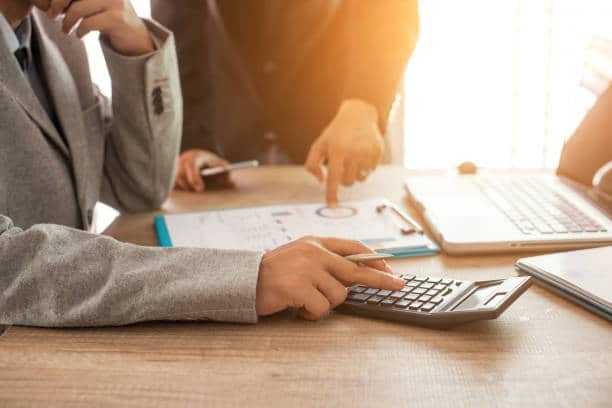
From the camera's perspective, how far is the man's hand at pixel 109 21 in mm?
1050

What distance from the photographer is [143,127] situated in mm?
1265

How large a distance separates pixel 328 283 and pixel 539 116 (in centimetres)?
272

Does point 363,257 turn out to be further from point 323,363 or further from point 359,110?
point 359,110

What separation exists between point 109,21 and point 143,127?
8.7 inches

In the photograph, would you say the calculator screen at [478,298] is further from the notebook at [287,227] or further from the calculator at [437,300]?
the notebook at [287,227]

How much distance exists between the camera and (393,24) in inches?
63.5

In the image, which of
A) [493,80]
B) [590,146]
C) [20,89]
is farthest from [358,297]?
[493,80]

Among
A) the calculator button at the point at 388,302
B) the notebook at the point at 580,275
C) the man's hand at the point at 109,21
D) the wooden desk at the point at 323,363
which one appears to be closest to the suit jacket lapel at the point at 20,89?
the man's hand at the point at 109,21

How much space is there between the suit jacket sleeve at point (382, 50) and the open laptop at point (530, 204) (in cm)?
36

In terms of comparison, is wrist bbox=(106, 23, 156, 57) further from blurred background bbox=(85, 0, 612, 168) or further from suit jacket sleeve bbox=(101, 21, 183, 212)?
blurred background bbox=(85, 0, 612, 168)

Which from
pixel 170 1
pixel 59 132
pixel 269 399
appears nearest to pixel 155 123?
pixel 59 132

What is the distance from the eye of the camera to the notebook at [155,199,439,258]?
1006 millimetres

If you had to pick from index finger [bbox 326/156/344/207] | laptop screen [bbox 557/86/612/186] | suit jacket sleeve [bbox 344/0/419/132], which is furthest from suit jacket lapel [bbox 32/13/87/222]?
laptop screen [bbox 557/86/612/186]

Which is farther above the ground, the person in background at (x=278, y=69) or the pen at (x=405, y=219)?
the person in background at (x=278, y=69)
